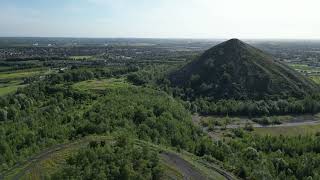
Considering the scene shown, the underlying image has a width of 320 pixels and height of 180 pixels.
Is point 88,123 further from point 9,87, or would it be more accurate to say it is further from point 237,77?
point 9,87

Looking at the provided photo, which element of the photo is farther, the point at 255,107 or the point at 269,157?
the point at 255,107

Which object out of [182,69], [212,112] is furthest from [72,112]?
[182,69]

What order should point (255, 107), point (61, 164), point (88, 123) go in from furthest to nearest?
point (255, 107), point (88, 123), point (61, 164)

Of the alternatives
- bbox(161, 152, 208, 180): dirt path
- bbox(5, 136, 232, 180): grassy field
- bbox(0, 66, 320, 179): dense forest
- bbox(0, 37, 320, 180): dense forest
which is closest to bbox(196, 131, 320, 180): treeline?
bbox(0, 66, 320, 179): dense forest

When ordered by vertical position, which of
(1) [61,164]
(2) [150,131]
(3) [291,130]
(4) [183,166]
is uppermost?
(1) [61,164]

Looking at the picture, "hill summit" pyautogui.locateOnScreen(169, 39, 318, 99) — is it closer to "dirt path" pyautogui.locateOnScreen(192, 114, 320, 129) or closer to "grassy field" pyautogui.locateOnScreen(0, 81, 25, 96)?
"dirt path" pyautogui.locateOnScreen(192, 114, 320, 129)

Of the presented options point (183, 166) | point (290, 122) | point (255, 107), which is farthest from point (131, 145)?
point (255, 107)
